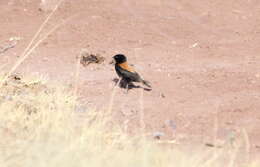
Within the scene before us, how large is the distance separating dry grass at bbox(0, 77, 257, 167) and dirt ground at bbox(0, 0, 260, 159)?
2.08ft

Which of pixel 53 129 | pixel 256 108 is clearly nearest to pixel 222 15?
pixel 256 108

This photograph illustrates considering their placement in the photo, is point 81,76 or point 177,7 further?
point 177,7

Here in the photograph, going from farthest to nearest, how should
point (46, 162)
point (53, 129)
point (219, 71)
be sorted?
1. point (219, 71)
2. point (53, 129)
3. point (46, 162)

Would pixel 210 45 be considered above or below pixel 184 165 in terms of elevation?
above

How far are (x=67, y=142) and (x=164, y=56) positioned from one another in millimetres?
5459

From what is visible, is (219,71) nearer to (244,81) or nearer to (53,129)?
(244,81)

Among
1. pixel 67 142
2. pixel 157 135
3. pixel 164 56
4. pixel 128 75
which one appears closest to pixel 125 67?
pixel 128 75

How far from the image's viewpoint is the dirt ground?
685 centimetres

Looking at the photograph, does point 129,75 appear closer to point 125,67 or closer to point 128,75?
point 128,75

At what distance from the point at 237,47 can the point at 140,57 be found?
159 cm

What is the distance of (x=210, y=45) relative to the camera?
1083cm

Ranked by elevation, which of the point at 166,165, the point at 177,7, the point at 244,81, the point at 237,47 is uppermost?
Result: the point at 177,7

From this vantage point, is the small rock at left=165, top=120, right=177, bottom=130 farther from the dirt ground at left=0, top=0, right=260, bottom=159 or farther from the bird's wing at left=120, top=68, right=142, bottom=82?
the bird's wing at left=120, top=68, right=142, bottom=82

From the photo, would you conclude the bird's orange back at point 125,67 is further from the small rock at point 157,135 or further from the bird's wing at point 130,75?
the small rock at point 157,135
